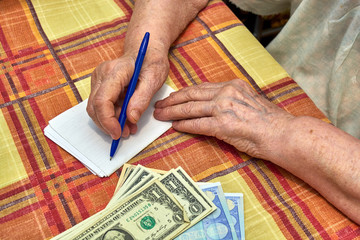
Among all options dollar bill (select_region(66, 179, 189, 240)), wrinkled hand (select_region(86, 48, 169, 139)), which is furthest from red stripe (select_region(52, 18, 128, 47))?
dollar bill (select_region(66, 179, 189, 240))

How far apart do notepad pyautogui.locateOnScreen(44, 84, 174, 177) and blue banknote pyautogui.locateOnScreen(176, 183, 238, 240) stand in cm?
25

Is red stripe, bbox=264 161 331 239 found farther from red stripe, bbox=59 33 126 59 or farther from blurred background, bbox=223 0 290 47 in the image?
blurred background, bbox=223 0 290 47

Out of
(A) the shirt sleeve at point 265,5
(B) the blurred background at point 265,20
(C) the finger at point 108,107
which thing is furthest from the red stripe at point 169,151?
(B) the blurred background at point 265,20

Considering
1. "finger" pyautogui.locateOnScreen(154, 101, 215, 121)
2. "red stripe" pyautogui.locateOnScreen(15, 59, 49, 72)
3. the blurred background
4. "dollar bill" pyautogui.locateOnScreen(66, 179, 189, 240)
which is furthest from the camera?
the blurred background

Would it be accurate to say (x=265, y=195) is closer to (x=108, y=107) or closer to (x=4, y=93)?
(x=108, y=107)

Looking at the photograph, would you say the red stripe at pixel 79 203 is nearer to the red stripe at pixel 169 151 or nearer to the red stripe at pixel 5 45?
the red stripe at pixel 169 151

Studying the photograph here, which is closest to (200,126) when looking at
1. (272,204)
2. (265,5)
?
(272,204)

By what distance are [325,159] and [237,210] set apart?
273mm

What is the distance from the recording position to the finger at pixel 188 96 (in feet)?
4.00

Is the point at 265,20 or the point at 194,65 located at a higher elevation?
the point at 194,65

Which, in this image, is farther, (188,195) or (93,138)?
(93,138)

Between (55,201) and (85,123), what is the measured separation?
27 cm

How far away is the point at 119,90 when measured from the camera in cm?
114

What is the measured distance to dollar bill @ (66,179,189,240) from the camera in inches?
37.5
